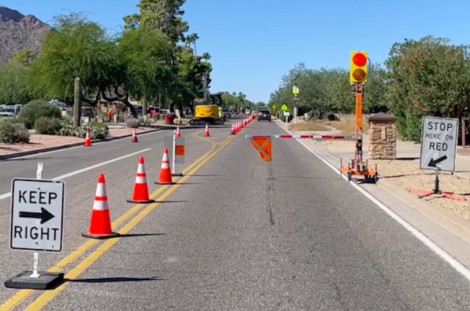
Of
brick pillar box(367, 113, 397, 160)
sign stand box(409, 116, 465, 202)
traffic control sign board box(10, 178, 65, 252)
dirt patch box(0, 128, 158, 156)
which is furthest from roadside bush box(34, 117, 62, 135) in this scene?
traffic control sign board box(10, 178, 65, 252)

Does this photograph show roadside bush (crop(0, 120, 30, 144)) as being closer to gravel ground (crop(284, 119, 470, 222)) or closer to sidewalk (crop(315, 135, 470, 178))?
sidewalk (crop(315, 135, 470, 178))

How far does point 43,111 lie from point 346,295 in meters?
39.7

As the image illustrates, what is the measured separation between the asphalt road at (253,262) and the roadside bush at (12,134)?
1867cm

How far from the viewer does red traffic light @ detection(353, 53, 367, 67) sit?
17344 mm

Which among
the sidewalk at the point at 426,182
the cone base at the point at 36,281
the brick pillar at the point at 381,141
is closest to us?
the cone base at the point at 36,281

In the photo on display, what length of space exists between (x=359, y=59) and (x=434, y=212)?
6.28 m

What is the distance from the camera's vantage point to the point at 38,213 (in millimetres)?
6910

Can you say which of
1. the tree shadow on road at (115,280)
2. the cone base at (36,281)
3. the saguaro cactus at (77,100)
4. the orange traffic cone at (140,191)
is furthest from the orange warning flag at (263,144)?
the saguaro cactus at (77,100)

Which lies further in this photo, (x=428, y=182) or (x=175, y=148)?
(x=175, y=148)

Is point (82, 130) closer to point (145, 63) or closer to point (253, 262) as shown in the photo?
point (145, 63)

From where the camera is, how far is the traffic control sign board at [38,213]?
685 centimetres

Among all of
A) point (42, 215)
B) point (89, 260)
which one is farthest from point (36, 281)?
point (89, 260)

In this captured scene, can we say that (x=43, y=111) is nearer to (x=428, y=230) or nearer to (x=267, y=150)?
(x=267, y=150)

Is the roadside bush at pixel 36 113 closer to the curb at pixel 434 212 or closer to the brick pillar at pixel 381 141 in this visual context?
the brick pillar at pixel 381 141
